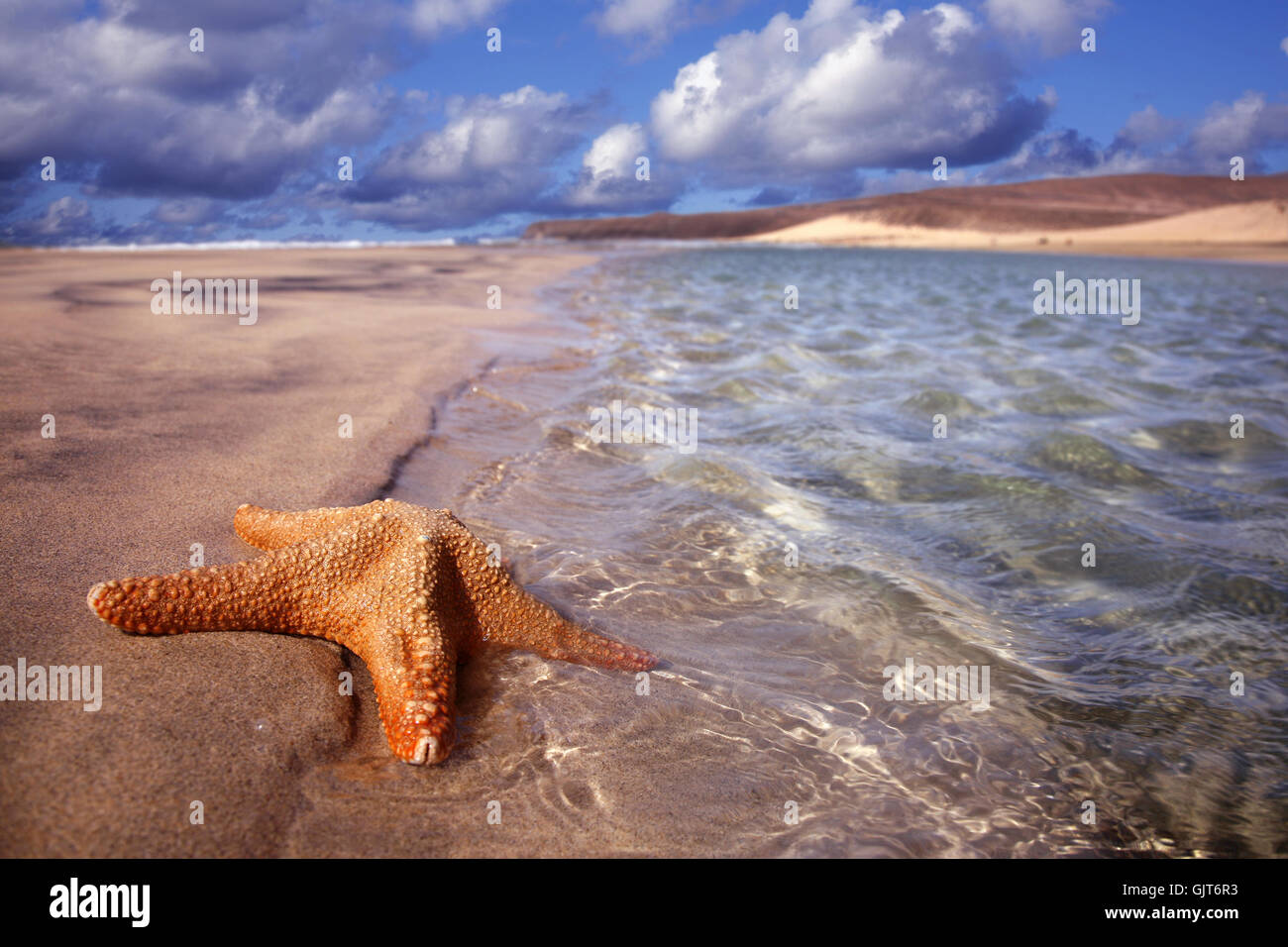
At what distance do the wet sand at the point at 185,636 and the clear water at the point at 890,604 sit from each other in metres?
0.42

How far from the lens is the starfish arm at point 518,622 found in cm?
291

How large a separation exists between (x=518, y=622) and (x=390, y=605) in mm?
535

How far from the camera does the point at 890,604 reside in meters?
4.06

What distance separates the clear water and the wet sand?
16.6 inches

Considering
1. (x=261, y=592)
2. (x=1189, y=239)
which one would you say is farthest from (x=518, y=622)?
(x=1189, y=239)

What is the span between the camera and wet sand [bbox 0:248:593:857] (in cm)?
208

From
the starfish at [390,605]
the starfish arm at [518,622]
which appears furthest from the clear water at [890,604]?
the starfish at [390,605]

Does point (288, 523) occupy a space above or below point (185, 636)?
above

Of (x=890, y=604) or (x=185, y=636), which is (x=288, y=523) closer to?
(x=185, y=636)

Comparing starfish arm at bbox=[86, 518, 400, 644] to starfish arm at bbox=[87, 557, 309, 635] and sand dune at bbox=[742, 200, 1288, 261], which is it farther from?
sand dune at bbox=[742, 200, 1288, 261]

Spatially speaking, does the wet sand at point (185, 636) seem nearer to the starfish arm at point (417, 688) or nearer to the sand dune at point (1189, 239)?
the starfish arm at point (417, 688)

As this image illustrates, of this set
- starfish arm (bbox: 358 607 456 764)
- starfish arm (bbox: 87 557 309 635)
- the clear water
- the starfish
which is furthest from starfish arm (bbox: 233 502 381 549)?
the clear water
